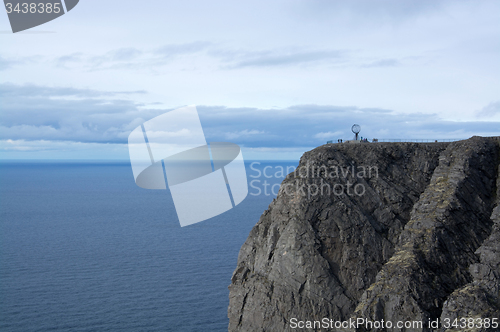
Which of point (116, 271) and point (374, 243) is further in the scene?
point (116, 271)

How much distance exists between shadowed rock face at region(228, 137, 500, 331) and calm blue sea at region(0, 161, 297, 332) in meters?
16.3

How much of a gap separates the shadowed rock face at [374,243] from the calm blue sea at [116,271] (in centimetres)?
1632

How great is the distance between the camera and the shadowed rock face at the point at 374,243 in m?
42.6

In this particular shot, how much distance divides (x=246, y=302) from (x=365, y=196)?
19.8 metres

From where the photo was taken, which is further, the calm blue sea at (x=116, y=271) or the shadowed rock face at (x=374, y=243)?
the calm blue sea at (x=116, y=271)

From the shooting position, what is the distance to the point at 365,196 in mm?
54656

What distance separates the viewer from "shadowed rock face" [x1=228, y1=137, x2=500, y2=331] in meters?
42.6

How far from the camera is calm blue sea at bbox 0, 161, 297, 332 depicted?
204 ft

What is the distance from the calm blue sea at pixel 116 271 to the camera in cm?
6203

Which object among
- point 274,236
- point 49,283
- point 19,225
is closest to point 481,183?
point 274,236

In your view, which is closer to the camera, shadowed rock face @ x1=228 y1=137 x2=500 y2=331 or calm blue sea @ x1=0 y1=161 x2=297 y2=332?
shadowed rock face @ x1=228 y1=137 x2=500 y2=331

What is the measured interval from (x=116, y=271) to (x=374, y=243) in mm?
55482

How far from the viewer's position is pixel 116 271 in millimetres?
85625

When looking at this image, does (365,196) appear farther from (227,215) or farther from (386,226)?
(227,215)
